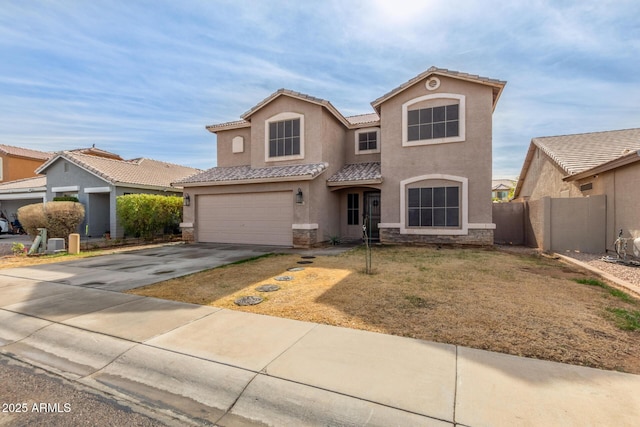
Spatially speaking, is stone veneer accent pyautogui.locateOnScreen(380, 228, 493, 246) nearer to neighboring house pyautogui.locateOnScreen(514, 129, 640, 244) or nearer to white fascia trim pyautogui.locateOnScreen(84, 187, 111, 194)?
neighboring house pyautogui.locateOnScreen(514, 129, 640, 244)

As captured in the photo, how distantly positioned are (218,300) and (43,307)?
3054 mm

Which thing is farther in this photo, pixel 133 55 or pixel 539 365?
pixel 133 55

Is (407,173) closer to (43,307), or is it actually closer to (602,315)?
(602,315)

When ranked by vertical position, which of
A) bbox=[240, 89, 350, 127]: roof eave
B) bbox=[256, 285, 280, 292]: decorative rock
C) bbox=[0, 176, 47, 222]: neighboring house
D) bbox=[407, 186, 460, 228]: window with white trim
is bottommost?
bbox=[256, 285, 280, 292]: decorative rock

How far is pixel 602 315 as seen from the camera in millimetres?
4754

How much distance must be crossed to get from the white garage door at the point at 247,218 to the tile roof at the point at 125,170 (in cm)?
578

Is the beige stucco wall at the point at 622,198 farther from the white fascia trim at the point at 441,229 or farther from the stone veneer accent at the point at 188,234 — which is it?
the stone veneer accent at the point at 188,234

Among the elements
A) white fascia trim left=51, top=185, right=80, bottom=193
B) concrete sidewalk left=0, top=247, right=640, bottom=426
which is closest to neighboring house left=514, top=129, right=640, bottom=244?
concrete sidewalk left=0, top=247, right=640, bottom=426

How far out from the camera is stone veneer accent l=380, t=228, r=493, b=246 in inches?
477

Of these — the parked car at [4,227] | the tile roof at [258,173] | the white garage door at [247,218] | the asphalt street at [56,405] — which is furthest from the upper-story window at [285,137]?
the parked car at [4,227]

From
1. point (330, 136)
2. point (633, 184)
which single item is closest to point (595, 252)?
point (633, 184)

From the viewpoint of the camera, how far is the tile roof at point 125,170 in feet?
57.0

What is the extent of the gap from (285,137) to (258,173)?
2.24m

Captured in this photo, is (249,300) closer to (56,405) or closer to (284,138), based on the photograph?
(56,405)
